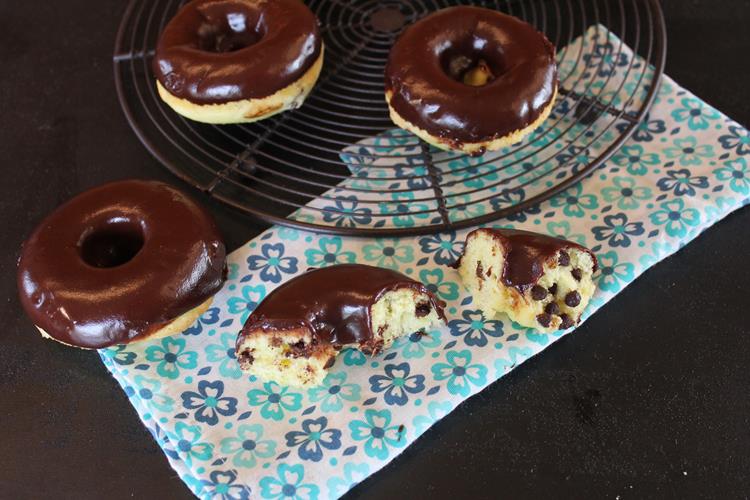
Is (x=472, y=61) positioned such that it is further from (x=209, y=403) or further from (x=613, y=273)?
(x=209, y=403)


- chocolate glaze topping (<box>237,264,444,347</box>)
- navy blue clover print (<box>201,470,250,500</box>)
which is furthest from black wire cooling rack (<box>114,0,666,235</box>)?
navy blue clover print (<box>201,470,250,500</box>)

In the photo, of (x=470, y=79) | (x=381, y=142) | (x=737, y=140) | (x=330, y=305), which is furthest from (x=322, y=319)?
(x=737, y=140)

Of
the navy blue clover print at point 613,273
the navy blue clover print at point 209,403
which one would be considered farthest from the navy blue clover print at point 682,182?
the navy blue clover print at point 209,403

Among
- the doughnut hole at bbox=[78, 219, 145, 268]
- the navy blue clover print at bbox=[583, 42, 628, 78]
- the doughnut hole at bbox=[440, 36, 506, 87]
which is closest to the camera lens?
the doughnut hole at bbox=[78, 219, 145, 268]

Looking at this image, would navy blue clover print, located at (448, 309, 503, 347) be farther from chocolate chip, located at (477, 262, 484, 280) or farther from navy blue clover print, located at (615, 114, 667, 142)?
navy blue clover print, located at (615, 114, 667, 142)

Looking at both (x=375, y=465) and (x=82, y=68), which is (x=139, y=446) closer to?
(x=375, y=465)

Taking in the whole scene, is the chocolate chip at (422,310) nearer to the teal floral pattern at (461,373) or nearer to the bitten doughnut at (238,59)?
the teal floral pattern at (461,373)
